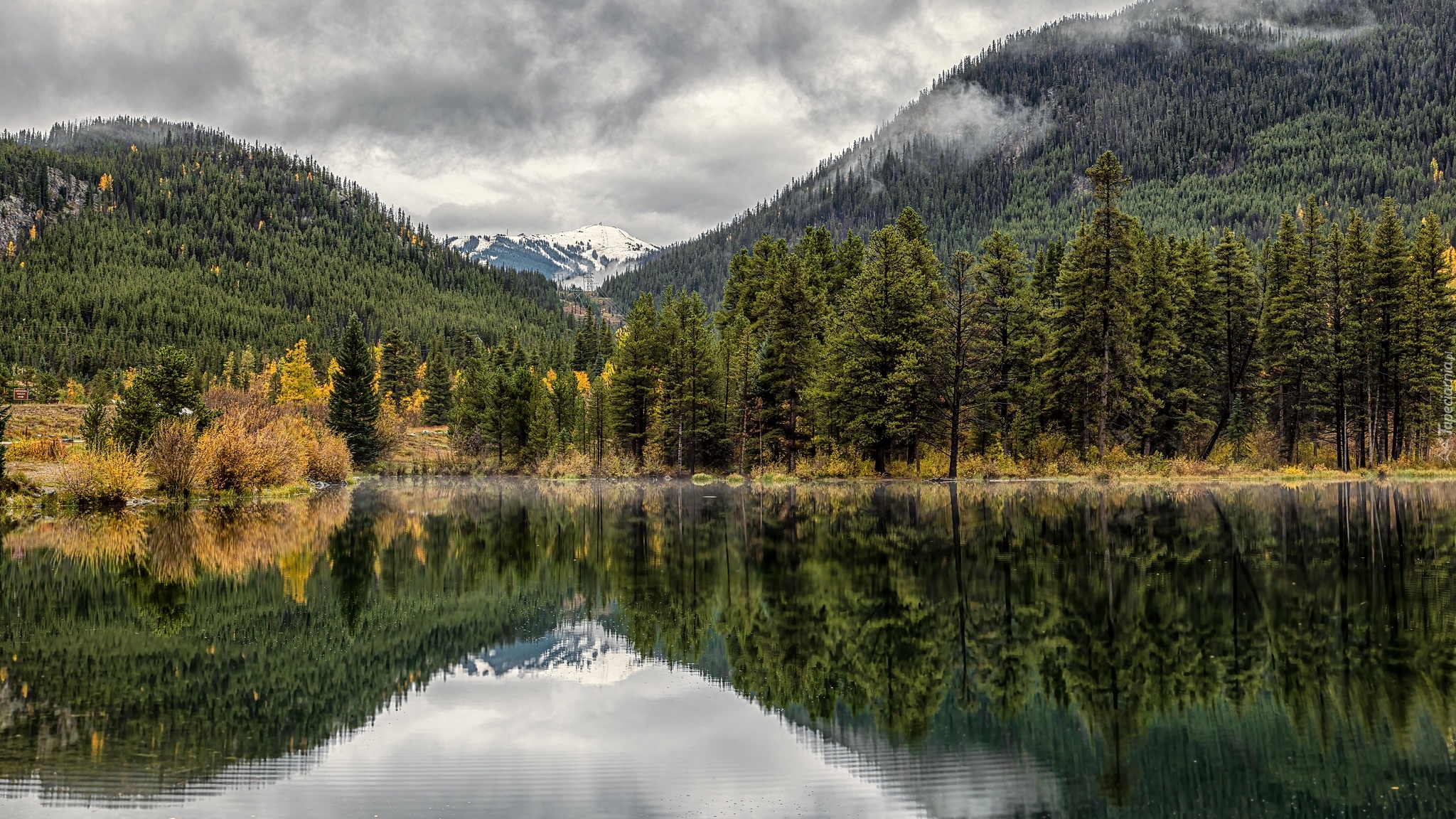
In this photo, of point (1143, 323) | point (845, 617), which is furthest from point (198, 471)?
point (1143, 323)

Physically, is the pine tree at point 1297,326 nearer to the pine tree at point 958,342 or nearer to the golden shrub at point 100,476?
the pine tree at point 958,342

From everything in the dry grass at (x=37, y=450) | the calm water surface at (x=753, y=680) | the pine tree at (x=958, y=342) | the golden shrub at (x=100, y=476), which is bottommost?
the calm water surface at (x=753, y=680)

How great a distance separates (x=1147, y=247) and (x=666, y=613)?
53679mm

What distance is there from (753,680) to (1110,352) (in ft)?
157

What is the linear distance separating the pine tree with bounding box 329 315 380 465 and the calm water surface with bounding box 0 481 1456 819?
65.0 meters

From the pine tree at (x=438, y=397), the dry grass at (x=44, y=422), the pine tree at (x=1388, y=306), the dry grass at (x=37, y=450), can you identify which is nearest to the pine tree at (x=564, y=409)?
the pine tree at (x=438, y=397)

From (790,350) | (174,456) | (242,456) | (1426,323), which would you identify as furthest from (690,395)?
(1426,323)

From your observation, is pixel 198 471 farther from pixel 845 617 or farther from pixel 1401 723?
pixel 1401 723

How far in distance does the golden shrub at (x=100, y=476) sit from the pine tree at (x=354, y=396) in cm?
4647

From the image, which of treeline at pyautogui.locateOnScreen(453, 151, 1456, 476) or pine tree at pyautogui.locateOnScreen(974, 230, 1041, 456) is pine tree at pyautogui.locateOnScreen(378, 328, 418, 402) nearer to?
treeline at pyautogui.locateOnScreen(453, 151, 1456, 476)

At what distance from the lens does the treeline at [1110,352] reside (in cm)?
5369

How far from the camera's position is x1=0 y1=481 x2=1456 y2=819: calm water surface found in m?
7.21

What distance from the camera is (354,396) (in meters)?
85.8

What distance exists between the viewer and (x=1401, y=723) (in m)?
7.91
